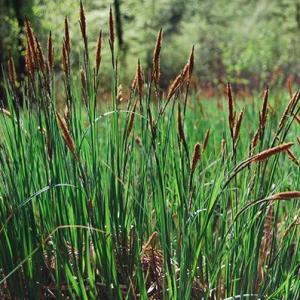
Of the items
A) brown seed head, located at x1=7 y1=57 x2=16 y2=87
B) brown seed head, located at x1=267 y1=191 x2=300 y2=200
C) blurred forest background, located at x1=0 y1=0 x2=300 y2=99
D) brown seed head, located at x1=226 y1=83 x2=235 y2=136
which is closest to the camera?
brown seed head, located at x1=267 y1=191 x2=300 y2=200

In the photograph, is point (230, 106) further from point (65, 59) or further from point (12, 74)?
point (12, 74)

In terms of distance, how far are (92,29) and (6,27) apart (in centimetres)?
852

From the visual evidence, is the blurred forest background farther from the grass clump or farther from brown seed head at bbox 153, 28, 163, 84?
brown seed head at bbox 153, 28, 163, 84

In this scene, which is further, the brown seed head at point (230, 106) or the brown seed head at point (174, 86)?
the brown seed head at point (174, 86)

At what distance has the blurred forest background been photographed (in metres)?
16.6

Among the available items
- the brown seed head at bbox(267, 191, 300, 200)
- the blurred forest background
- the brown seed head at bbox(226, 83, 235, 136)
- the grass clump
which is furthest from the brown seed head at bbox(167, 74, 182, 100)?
the blurred forest background

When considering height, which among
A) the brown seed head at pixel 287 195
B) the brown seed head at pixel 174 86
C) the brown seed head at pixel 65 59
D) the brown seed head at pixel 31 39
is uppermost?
Answer: the brown seed head at pixel 31 39

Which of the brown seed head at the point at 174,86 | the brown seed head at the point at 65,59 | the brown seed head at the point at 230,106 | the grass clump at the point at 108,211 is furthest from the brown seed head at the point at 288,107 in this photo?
the brown seed head at the point at 65,59

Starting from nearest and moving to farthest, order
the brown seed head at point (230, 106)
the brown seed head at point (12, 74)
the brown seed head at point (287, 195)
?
the brown seed head at point (287, 195) → the brown seed head at point (230, 106) → the brown seed head at point (12, 74)

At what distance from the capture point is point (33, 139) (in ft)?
5.42

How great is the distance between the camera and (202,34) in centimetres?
3494

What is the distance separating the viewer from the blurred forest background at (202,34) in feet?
54.5

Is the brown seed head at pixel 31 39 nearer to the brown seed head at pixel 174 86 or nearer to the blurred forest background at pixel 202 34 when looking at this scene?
the brown seed head at pixel 174 86

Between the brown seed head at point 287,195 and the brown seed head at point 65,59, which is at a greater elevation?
the brown seed head at point 65,59
